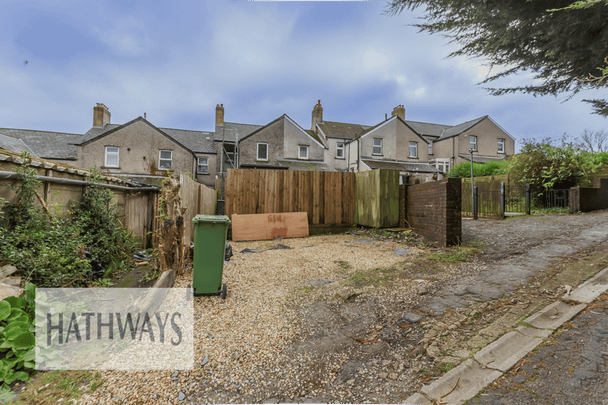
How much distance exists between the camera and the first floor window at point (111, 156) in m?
19.9

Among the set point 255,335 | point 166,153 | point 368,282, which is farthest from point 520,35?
point 166,153

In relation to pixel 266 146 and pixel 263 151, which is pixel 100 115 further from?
pixel 266 146

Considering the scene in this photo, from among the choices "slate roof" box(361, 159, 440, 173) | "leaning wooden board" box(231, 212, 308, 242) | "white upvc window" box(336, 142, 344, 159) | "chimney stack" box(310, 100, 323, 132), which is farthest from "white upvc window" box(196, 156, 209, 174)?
"leaning wooden board" box(231, 212, 308, 242)

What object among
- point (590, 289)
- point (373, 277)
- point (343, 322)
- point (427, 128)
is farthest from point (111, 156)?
point (427, 128)

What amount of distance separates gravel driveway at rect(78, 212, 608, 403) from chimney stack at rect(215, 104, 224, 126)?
22.0m

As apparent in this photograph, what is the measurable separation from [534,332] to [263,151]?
813 inches

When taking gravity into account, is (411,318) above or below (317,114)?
below

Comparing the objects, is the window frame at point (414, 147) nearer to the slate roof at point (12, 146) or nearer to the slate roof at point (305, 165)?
the slate roof at point (305, 165)

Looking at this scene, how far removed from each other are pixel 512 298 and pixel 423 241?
369cm

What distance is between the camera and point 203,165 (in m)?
23.5

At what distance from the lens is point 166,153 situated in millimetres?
21078

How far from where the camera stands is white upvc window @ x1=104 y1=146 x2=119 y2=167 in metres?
19.9

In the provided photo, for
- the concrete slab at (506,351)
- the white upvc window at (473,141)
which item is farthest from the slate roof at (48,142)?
the white upvc window at (473,141)

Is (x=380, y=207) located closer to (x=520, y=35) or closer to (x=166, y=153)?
(x=520, y=35)
